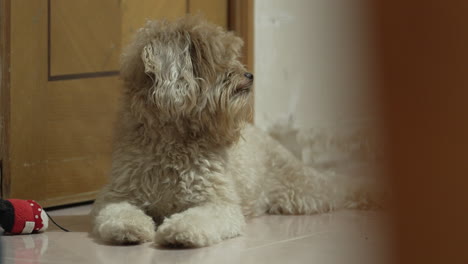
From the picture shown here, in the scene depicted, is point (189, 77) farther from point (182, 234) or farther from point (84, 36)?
point (84, 36)

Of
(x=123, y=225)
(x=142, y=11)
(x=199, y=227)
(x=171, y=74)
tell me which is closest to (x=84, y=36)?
(x=142, y=11)

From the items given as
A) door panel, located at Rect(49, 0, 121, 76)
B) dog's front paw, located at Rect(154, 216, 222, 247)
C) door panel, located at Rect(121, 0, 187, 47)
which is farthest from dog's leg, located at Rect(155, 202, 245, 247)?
door panel, located at Rect(121, 0, 187, 47)

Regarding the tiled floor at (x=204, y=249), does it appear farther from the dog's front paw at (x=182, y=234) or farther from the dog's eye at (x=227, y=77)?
the dog's eye at (x=227, y=77)

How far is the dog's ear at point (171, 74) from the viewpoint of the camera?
3.11m

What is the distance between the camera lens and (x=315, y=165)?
4898 mm

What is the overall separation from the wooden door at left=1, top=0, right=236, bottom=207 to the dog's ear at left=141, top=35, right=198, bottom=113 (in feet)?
3.14

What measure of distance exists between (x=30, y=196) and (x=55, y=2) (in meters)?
1.10

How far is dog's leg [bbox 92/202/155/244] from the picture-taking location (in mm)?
2881

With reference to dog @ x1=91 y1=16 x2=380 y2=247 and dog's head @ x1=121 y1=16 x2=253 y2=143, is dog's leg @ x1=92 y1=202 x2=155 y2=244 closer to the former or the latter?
dog @ x1=91 y1=16 x2=380 y2=247

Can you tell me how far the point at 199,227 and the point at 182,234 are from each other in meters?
0.09

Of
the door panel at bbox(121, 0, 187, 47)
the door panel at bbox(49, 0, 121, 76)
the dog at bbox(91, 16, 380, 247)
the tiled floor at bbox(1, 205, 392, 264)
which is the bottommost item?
the tiled floor at bbox(1, 205, 392, 264)

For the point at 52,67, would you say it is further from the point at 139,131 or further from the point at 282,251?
the point at 282,251

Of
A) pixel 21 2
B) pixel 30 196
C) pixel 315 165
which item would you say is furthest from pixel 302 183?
pixel 21 2

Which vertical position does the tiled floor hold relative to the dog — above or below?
below
